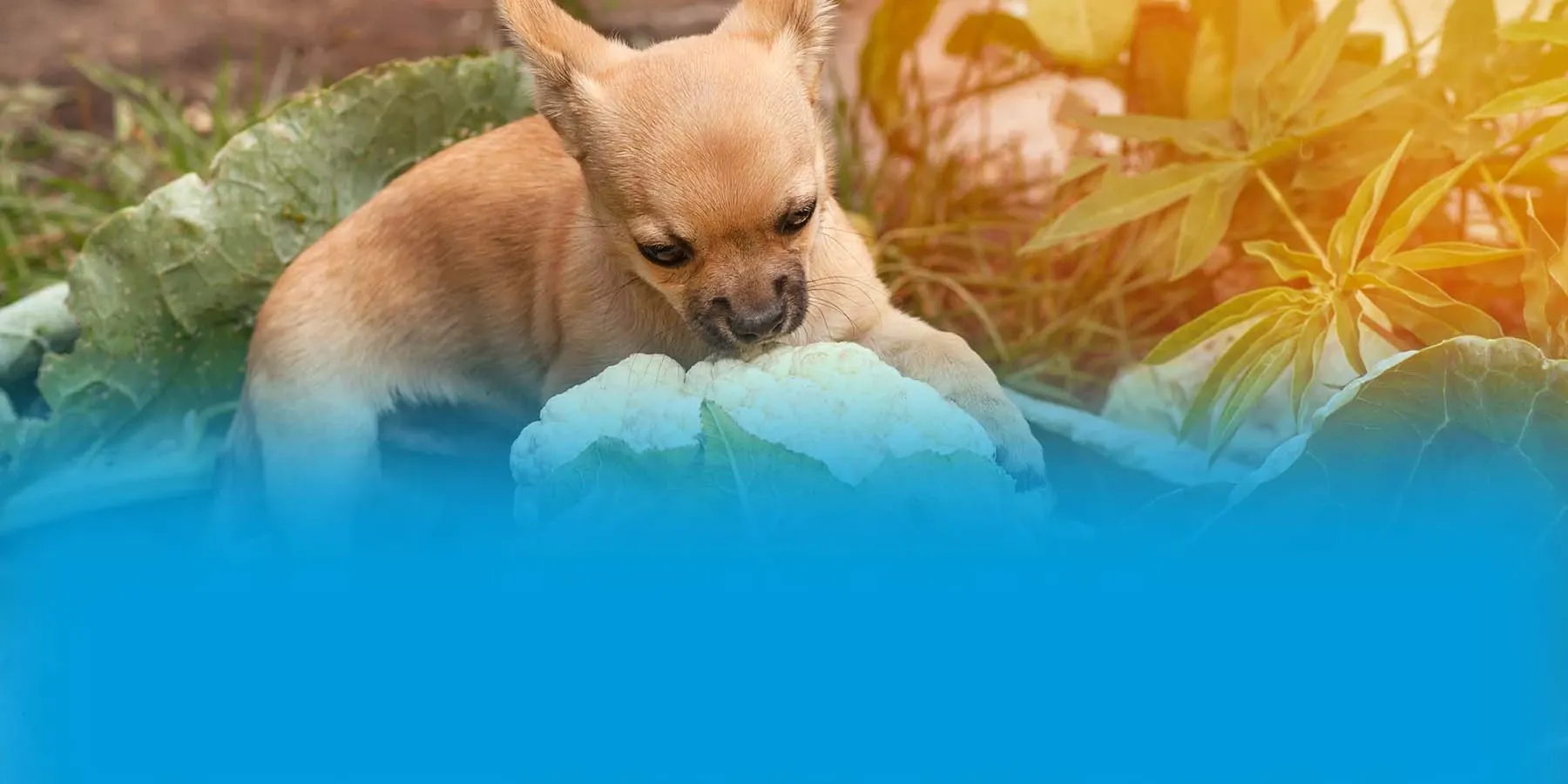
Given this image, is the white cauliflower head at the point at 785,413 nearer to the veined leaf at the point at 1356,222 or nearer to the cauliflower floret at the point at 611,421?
the cauliflower floret at the point at 611,421

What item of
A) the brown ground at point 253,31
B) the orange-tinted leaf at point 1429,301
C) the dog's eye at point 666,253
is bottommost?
the brown ground at point 253,31

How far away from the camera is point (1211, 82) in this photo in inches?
117

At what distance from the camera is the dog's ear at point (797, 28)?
212cm

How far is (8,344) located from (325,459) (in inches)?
37.0

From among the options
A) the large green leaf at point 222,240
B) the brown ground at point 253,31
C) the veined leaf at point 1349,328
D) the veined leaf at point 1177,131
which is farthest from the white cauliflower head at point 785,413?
the brown ground at point 253,31

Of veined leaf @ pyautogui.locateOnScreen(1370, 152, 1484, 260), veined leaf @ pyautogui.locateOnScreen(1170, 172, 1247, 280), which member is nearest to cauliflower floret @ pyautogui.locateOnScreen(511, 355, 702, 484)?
veined leaf @ pyautogui.locateOnScreen(1370, 152, 1484, 260)

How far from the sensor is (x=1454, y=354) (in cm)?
178

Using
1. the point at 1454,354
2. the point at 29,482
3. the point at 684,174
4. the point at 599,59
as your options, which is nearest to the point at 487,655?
the point at 684,174

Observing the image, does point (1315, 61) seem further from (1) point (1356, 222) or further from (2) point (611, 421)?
(2) point (611, 421)

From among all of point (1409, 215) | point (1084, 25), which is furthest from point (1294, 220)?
point (1084, 25)

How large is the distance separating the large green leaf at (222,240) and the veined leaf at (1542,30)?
1.78 metres

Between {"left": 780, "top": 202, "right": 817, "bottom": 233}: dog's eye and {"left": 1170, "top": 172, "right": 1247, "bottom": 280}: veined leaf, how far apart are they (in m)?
0.86
